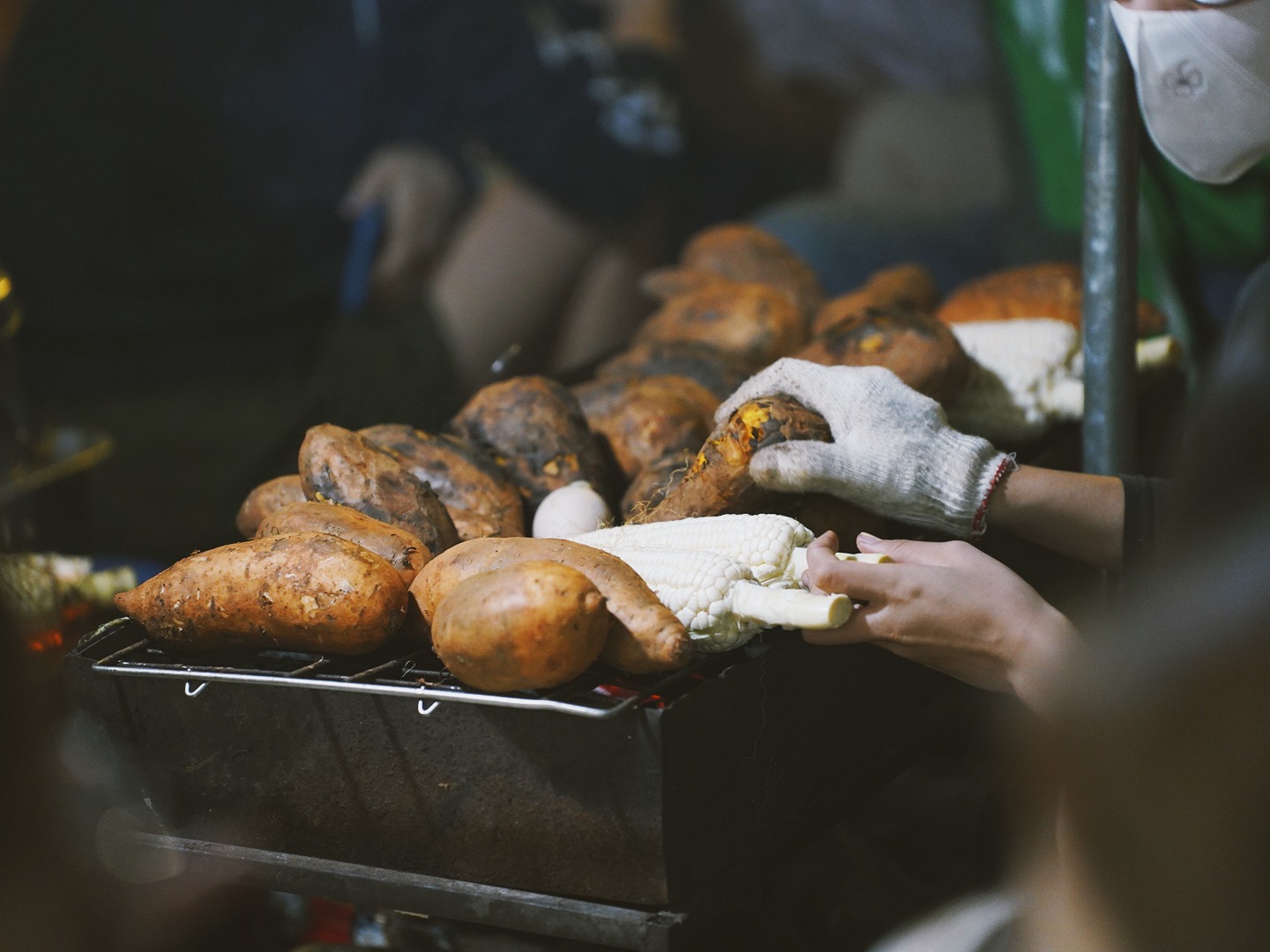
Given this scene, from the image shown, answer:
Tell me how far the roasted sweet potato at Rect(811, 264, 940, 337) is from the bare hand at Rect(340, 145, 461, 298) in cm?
206

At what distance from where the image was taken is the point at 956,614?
128 centimetres

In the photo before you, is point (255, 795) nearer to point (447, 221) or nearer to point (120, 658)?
point (120, 658)

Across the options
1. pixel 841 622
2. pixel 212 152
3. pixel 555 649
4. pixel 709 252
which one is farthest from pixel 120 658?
pixel 212 152

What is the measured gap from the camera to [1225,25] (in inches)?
59.9

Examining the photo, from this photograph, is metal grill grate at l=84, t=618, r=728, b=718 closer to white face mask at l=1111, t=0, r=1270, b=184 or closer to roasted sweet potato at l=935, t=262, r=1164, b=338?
white face mask at l=1111, t=0, r=1270, b=184

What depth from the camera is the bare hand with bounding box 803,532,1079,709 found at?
4.16ft

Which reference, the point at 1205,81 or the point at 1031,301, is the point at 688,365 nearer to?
the point at 1031,301

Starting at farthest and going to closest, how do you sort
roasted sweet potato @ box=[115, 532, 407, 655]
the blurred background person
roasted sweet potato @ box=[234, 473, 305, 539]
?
the blurred background person → roasted sweet potato @ box=[234, 473, 305, 539] → roasted sweet potato @ box=[115, 532, 407, 655]

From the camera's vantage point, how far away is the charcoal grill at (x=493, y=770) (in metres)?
1.21

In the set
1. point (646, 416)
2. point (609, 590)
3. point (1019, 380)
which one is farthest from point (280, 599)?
point (1019, 380)

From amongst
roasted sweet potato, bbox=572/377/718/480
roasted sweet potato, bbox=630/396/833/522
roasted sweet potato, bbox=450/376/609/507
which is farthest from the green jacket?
roasted sweet potato, bbox=450/376/609/507

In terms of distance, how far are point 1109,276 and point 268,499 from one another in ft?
4.54

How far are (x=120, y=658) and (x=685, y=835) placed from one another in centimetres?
76

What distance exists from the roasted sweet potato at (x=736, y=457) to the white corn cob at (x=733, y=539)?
28 millimetres
